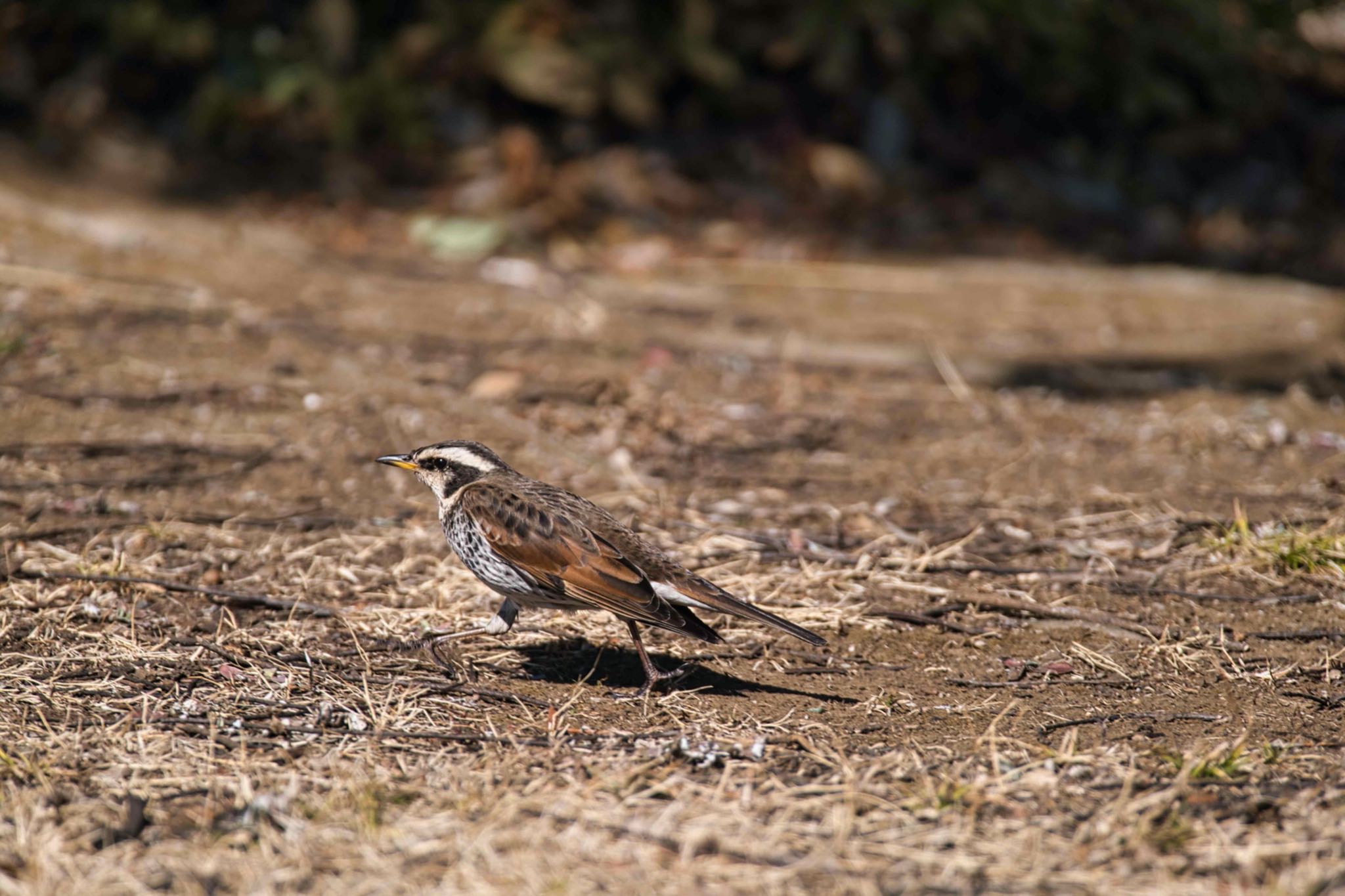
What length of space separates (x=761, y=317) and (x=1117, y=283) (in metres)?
3.44

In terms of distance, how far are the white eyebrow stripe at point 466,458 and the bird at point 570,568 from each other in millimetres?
163

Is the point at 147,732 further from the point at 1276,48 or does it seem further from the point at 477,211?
the point at 1276,48

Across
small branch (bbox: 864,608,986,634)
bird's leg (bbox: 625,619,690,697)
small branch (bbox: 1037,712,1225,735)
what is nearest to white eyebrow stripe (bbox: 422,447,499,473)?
bird's leg (bbox: 625,619,690,697)

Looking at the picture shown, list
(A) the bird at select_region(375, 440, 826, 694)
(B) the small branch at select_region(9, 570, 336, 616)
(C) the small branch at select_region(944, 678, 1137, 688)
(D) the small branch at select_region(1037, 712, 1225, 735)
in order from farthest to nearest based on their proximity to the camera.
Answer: (B) the small branch at select_region(9, 570, 336, 616) → (C) the small branch at select_region(944, 678, 1137, 688) → (A) the bird at select_region(375, 440, 826, 694) → (D) the small branch at select_region(1037, 712, 1225, 735)

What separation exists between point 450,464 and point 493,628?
0.74m

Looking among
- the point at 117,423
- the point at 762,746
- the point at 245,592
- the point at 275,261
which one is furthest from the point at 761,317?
the point at 762,746

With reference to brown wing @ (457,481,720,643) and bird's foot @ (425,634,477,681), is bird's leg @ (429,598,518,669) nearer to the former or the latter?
bird's foot @ (425,634,477,681)

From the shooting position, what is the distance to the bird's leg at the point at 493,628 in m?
5.38

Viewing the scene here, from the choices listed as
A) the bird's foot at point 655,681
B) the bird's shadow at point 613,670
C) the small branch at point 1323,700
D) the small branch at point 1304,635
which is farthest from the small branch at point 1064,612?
the bird's foot at point 655,681

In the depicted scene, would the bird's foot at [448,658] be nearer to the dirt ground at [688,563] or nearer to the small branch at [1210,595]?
the dirt ground at [688,563]

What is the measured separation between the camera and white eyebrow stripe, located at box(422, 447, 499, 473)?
5715 millimetres

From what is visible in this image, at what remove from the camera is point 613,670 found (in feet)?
17.8

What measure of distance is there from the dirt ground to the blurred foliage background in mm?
1868

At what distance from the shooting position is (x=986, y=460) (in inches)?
312
